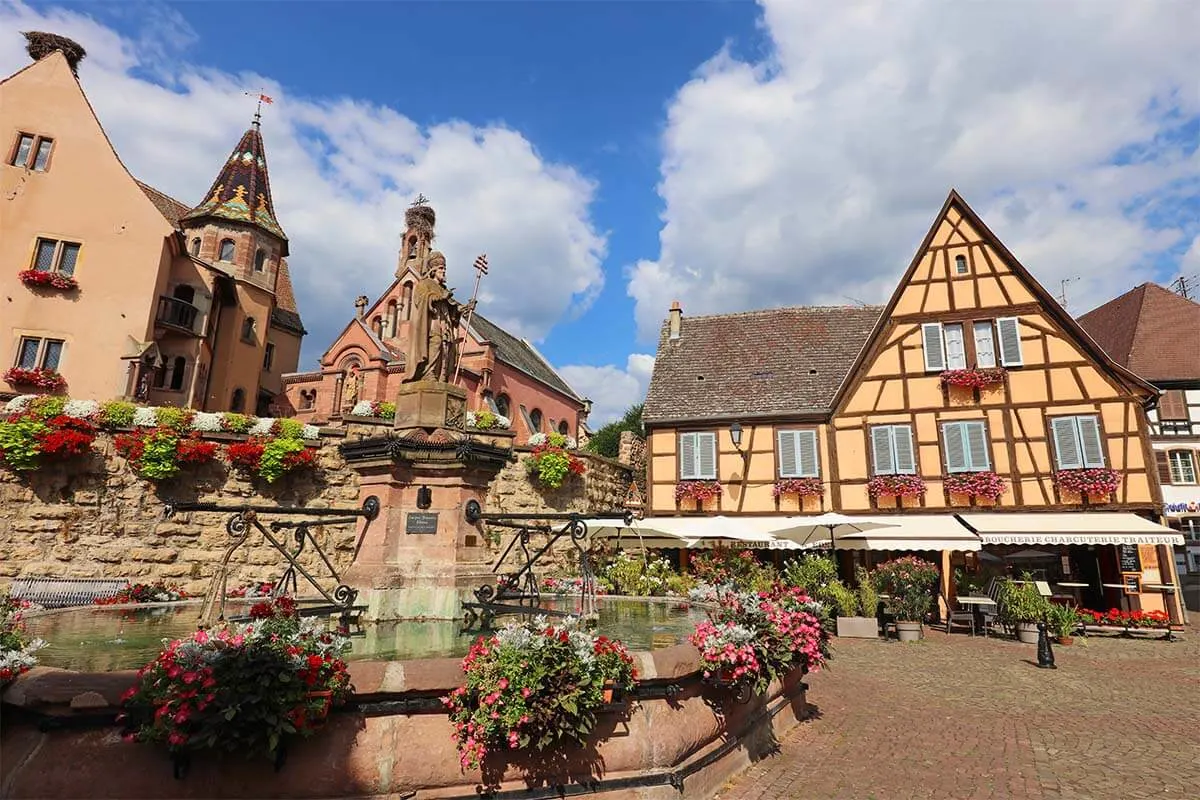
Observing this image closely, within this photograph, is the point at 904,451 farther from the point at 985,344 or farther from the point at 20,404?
the point at 20,404

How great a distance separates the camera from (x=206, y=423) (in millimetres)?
16672

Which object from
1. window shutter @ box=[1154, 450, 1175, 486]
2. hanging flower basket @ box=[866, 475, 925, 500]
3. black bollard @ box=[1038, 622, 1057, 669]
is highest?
window shutter @ box=[1154, 450, 1175, 486]

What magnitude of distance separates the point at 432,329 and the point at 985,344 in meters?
17.9

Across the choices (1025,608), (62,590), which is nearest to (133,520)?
(62,590)

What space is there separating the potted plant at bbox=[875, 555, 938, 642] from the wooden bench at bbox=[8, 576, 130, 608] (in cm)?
1692

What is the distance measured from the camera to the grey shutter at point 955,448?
18766 mm

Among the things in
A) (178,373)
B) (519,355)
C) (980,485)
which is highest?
(519,355)

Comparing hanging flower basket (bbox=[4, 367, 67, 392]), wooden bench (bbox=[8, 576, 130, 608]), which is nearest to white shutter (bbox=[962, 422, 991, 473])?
wooden bench (bbox=[8, 576, 130, 608])

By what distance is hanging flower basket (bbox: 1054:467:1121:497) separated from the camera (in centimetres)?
1730

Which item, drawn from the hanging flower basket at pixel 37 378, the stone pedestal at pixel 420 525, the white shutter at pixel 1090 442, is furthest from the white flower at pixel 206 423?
the white shutter at pixel 1090 442

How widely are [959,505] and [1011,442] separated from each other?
2391mm

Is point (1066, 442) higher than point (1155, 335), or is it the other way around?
point (1155, 335)

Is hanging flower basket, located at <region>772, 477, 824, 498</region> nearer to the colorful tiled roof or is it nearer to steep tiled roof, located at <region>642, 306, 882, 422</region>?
steep tiled roof, located at <region>642, 306, 882, 422</region>

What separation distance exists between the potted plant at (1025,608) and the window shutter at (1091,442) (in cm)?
557
